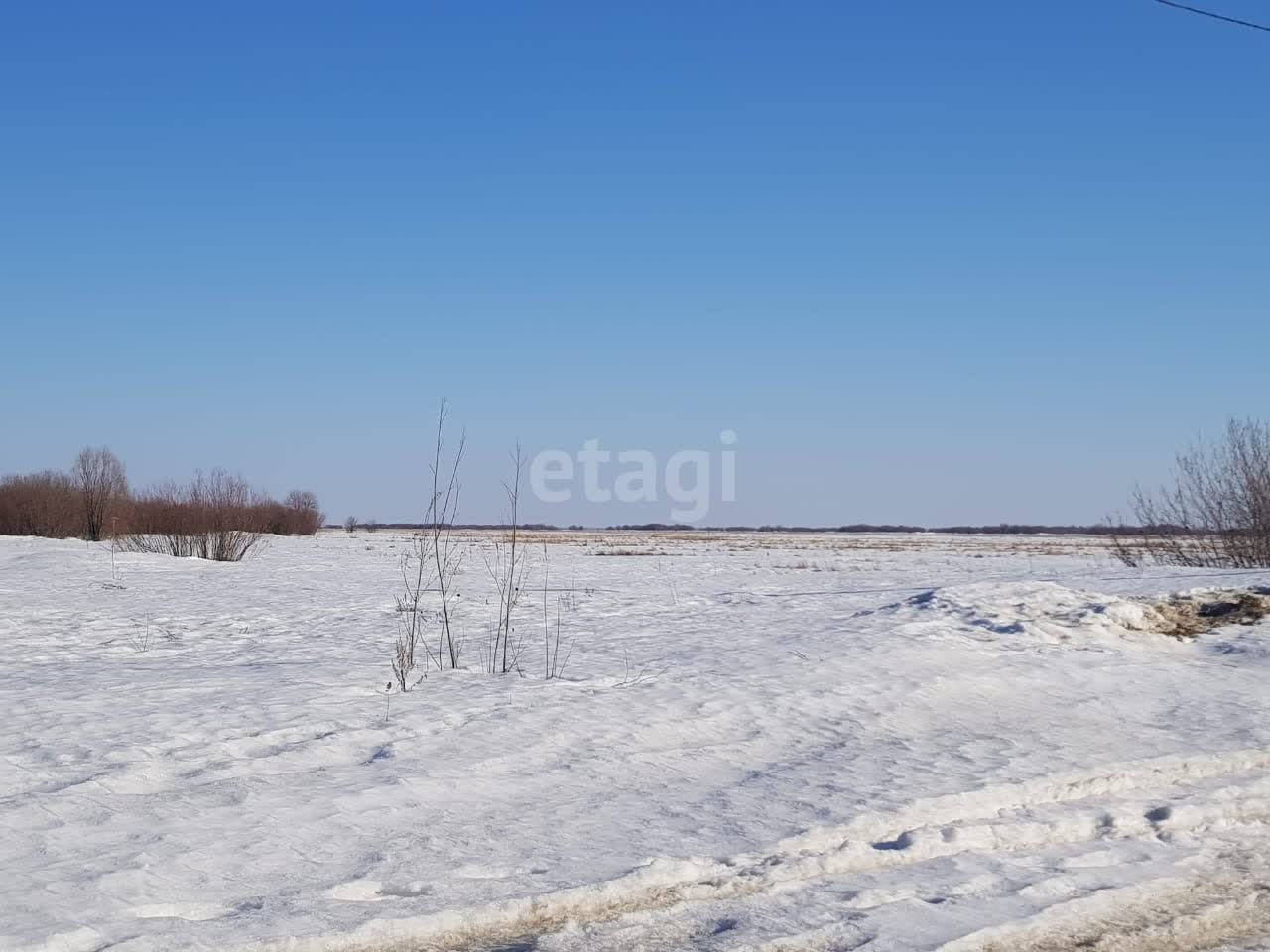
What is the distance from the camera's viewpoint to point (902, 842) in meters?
4.91

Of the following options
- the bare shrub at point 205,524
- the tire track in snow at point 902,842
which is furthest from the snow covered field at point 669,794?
the bare shrub at point 205,524

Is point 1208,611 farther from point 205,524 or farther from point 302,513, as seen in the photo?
point 302,513

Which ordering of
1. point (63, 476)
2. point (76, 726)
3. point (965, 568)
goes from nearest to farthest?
point (76, 726), point (965, 568), point (63, 476)

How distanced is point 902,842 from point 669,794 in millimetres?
1310

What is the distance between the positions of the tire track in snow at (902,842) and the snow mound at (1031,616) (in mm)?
3479

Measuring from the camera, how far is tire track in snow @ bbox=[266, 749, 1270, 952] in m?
3.95

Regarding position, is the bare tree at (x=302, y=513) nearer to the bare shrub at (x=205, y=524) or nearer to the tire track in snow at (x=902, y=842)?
the bare shrub at (x=205, y=524)

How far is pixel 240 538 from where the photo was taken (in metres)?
29.6

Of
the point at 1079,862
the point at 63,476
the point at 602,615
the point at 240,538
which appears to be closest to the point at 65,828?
the point at 1079,862

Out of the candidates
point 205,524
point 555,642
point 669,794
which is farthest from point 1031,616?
point 205,524

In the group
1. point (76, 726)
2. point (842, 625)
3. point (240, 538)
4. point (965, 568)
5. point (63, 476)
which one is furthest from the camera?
point (63, 476)

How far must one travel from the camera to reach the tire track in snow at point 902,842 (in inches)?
155

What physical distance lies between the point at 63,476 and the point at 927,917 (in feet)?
151

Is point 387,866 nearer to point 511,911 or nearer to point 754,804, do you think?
point 511,911
